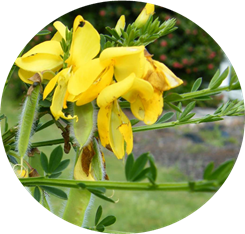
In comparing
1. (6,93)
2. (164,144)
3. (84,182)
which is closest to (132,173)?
(84,182)

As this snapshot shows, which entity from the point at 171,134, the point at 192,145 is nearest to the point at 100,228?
the point at 192,145

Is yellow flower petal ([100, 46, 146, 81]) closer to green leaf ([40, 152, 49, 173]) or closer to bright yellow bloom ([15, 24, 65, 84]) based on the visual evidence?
bright yellow bloom ([15, 24, 65, 84])

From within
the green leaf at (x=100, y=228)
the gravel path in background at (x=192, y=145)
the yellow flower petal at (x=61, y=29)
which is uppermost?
the yellow flower petal at (x=61, y=29)

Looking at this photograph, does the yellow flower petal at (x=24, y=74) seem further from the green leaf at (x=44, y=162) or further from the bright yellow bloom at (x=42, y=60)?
the green leaf at (x=44, y=162)

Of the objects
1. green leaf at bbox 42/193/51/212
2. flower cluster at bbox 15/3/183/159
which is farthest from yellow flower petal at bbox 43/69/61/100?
green leaf at bbox 42/193/51/212

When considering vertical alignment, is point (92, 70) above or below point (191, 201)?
above

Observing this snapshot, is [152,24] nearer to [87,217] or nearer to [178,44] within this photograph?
[87,217]

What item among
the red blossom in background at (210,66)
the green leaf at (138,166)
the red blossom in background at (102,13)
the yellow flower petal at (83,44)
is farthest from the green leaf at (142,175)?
the red blossom in background at (210,66)
